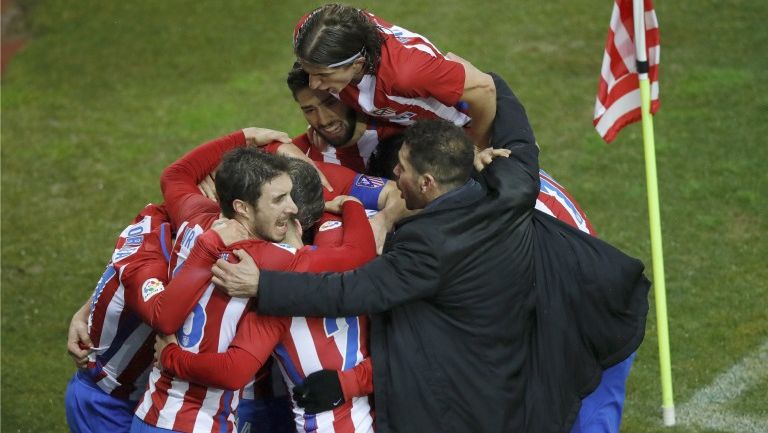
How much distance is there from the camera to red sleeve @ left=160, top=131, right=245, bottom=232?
14.5ft

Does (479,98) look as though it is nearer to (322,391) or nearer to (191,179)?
(191,179)

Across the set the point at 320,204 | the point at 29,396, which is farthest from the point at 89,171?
the point at 320,204

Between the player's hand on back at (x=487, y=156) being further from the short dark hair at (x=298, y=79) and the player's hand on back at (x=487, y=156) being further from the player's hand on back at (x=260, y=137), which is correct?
the player's hand on back at (x=260, y=137)

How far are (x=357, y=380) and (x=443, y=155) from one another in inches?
30.6

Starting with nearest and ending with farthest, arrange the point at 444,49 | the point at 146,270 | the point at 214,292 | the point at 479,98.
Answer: the point at 214,292 → the point at 146,270 → the point at 479,98 → the point at 444,49

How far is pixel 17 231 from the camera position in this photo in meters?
8.48

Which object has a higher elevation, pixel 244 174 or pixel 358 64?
pixel 358 64

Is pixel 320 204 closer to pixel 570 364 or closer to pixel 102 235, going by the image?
pixel 570 364

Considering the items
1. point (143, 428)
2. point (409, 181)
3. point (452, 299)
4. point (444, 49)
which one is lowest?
point (444, 49)

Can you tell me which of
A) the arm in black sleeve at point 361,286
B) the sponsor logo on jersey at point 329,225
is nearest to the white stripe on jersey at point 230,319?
the arm in black sleeve at point 361,286

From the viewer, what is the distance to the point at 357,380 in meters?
3.95

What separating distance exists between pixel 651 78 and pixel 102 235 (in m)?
3.94

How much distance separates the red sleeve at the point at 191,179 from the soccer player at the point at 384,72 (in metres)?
0.52

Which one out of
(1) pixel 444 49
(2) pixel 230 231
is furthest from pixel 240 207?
(1) pixel 444 49
